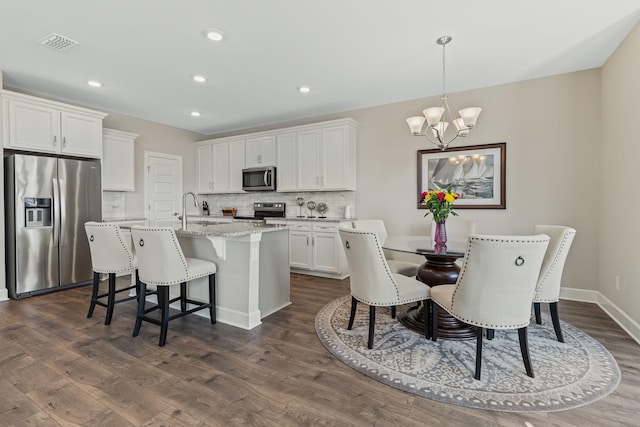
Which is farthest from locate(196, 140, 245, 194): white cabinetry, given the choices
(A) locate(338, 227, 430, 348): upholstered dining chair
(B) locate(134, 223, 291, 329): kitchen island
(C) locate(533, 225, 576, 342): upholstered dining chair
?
(C) locate(533, 225, 576, 342): upholstered dining chair

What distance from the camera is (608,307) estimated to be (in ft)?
10.6

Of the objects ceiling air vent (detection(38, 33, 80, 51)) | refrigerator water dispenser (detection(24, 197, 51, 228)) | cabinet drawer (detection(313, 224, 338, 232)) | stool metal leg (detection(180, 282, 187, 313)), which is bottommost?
stool metal leg (detection(180, 282, 187, 313))

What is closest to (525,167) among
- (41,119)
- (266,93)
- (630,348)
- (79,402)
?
(630,348)

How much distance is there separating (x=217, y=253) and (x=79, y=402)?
4.42 ft

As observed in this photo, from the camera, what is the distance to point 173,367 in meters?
2.21

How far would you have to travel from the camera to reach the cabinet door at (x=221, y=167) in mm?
6148

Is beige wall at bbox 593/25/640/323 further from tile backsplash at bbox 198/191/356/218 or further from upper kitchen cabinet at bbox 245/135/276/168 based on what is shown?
upper kitchen cabinet at bbox 245/135/276/168

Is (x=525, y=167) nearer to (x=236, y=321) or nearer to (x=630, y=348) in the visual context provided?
(x=630, y=348)

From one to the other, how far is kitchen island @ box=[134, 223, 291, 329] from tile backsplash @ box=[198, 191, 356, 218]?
199 centimetres

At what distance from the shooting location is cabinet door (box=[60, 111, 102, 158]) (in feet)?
13.5

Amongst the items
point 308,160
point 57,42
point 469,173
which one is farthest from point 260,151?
point 469,173

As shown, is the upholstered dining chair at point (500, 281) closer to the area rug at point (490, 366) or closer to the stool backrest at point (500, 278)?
the stool backrest at point (500, 278)

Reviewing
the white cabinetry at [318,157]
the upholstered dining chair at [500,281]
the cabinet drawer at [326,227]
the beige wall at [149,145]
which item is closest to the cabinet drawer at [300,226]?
the cabinet drawer at [326,227]

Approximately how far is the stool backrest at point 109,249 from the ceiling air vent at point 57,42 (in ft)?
5.49
